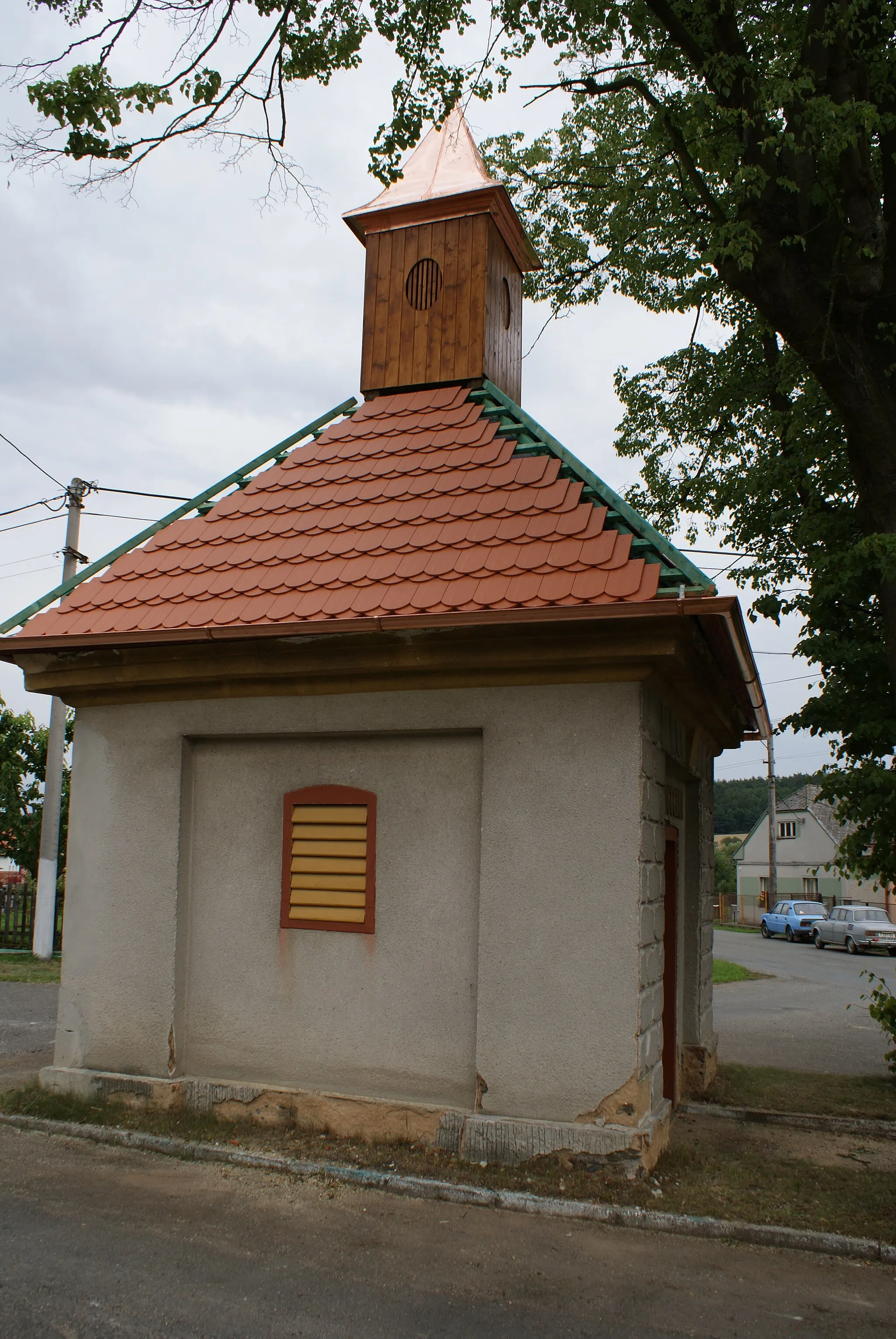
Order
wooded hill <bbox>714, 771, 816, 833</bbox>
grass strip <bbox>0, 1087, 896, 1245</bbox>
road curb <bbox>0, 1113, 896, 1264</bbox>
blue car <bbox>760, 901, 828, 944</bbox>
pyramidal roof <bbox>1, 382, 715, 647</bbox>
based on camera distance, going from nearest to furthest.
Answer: road curb <bbox>0, 1113, 896, 1264</bbox> < grass strip <bbox>0, 1087, 896, 1245</bbox> < pyramidal roof <bbox>1, 382, 715, 647</bbox> < blue car <bbox>760, 901, 828, 944</bbox> < wooded hill <bbox>714, 771, 816, 833</bbox>

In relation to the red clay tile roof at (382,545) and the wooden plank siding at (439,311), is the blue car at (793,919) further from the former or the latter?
the red clay tile roof at (382,545)

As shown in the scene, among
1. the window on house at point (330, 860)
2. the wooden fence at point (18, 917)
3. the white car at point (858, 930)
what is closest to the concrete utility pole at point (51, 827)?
the wooden fence at point (18, 917)

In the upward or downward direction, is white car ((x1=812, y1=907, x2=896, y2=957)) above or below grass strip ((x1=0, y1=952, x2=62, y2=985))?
below

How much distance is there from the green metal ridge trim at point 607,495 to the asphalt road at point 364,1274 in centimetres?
341

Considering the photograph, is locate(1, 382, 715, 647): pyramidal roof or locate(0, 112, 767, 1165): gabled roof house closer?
locate(0, 112, 767, 1165): gabled roof house

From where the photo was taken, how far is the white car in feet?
101

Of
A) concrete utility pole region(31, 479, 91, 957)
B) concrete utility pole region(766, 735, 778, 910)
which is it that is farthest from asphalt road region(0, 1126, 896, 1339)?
concrete utility pole region(766, 735, 778, 910)

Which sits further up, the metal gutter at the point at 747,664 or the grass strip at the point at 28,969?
the metal gutter at the point at 747,664

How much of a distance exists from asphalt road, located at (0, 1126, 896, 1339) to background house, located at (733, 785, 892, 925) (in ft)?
150

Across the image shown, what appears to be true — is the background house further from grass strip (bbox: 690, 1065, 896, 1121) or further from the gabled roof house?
the gabled roof house

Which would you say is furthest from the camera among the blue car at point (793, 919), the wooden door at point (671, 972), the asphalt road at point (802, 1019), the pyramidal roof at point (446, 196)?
the blue car at point (793, 919)

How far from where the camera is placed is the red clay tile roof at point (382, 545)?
6168mm

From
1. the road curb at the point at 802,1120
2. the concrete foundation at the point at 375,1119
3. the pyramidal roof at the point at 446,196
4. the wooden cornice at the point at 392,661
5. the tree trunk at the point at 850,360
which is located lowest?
the road curb at the point at 802,1120

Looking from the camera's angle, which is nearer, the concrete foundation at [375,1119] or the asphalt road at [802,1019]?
the concrete foundation at [375,1119]
